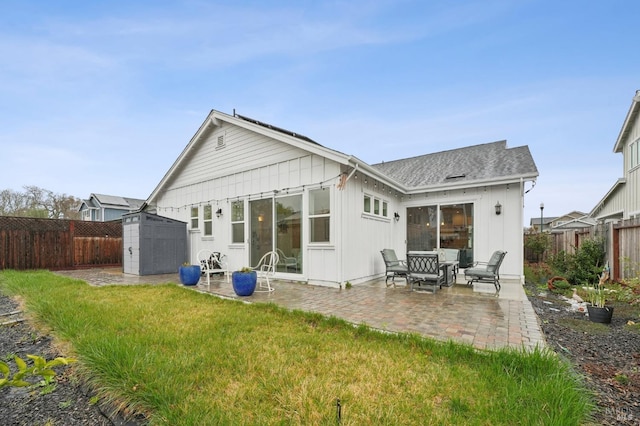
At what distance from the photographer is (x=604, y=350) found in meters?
3.32

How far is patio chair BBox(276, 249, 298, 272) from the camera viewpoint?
25.4ft

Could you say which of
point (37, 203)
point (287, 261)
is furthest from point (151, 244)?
point (37, 203)

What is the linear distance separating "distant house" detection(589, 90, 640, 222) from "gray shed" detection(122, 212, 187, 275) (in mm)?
15204

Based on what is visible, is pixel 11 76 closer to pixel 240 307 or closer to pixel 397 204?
pixel 240 307

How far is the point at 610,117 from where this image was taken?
11266 mm

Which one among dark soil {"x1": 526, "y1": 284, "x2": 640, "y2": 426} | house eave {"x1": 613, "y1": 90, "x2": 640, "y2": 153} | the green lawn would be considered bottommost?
dark soil {"x1": 526, "y1": 284, "x2": 640, "y2": 426}

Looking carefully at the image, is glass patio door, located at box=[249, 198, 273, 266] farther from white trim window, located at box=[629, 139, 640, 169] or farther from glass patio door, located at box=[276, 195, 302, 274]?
white trim window, located at box=[629, 139, 640, 169]

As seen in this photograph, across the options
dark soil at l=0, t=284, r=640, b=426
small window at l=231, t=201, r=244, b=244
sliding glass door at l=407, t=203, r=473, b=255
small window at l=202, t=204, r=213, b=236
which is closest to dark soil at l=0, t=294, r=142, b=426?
dark soil at l=0, t=284, r=640, b=426

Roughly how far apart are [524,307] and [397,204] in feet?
18.0

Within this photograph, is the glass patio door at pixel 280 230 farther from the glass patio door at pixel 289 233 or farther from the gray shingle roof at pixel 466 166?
the gray shingle roof at pixel 466 166

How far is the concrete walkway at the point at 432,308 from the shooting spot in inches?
142

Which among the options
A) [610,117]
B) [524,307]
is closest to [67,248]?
[524,307]

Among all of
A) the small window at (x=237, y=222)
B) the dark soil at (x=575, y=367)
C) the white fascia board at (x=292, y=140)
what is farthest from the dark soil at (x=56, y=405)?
the small window at (x=237, y=222)

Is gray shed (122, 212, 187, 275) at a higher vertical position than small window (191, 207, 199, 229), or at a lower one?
lower
